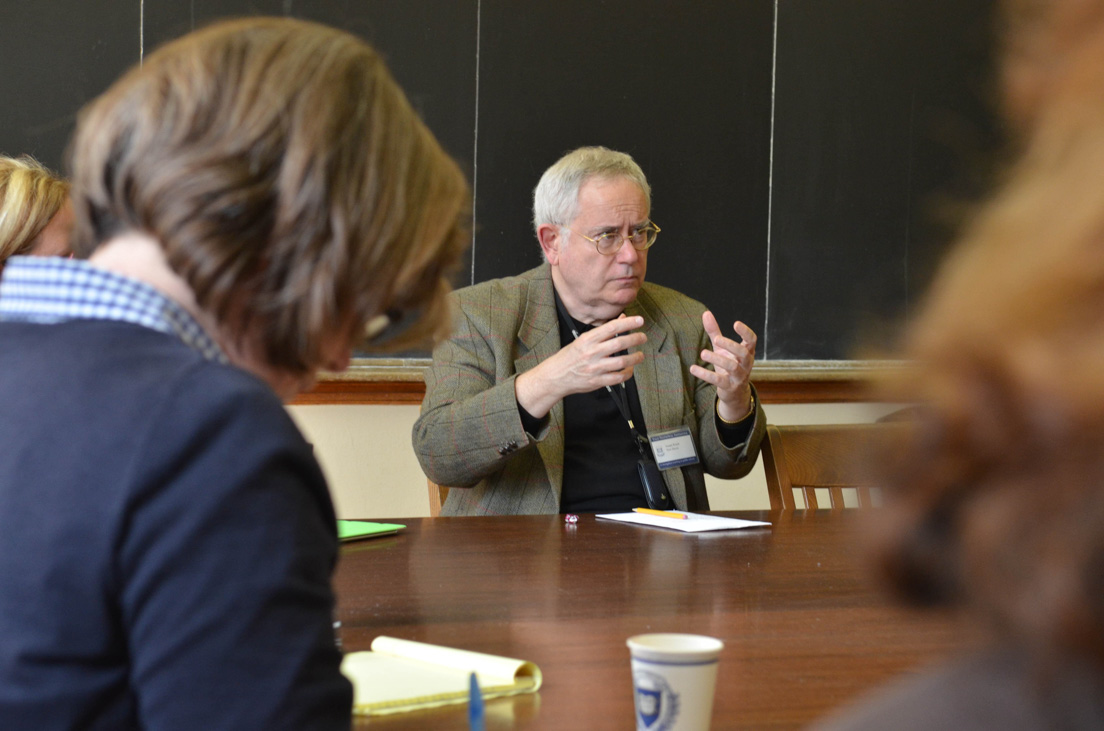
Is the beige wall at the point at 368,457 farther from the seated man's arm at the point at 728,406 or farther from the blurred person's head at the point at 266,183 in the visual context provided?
the blurred person's head at the point at 266,183

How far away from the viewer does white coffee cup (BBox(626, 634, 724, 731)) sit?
0.87m

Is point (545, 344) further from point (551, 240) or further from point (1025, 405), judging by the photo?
point (1025, 405)

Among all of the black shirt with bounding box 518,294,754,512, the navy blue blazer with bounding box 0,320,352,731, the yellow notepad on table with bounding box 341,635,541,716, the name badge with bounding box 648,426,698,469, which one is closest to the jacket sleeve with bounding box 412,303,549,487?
the black shirt with bounding box 518,294,754,512

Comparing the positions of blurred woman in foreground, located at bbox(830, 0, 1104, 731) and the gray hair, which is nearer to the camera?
blurred woman in foreground, located at bbox(830, 0, 1104, 731)

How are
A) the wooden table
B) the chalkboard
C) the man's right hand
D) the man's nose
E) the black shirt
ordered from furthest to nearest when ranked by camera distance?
the chalkboard < the man's nose < the black shirt < the man's right hand < the wooden table

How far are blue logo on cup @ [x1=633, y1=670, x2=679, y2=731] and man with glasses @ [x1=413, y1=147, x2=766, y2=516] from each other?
1.43 meters

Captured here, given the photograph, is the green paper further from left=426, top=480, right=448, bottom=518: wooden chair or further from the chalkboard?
the chalkboard

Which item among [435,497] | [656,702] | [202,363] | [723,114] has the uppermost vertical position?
[723,114]

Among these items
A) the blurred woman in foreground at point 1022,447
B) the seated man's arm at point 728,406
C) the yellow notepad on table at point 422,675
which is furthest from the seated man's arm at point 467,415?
the blurred woman in foreground at point 1022,447

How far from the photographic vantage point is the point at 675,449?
8.20 feet

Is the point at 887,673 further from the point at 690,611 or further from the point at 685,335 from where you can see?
the point at 685,335

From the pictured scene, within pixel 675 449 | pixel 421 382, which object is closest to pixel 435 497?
pixel 675 449

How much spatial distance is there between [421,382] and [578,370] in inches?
41.9

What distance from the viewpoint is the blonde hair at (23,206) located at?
237 centimetres
